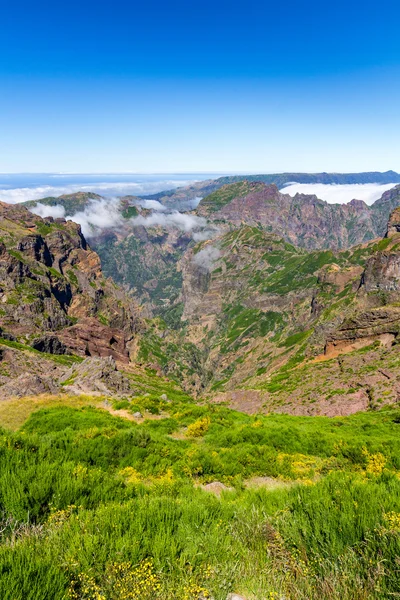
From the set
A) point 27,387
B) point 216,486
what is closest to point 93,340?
point 27,387

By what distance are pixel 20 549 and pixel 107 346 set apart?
166 meters

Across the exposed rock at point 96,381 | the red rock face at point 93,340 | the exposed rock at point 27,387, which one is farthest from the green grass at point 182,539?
the red rock face at point 93,340

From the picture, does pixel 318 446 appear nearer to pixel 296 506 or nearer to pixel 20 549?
pixel 296 506

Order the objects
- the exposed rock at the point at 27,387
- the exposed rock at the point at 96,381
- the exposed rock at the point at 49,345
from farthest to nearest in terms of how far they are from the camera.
A: 1. the exposed rock at the point at 49,345
2. the exposed rock at the point at 96,381
3. the exposed rock at the point at 27,387

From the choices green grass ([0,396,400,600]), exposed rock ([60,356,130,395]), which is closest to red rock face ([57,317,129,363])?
exposed rock ([60,356,130,395])

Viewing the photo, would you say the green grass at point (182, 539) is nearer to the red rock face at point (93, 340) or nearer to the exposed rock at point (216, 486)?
the exposed rock at point (216, 486)

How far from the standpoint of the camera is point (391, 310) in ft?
277

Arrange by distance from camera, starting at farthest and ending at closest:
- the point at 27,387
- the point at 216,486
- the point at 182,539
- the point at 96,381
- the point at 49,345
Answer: the point at 49,345
the point at 96,381
the point at 27,387
the point at 216,486
the point at 182,539

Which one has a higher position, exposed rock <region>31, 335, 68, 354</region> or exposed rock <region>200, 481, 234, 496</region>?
exposed rock <region>200, 481, 234, 496</region>

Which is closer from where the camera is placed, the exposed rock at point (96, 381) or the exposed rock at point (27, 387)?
the exposed rock at point (27, 387)

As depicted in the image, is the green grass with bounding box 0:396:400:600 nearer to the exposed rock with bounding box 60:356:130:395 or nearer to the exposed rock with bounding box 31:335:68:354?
the exposed rock with bounding box 60:356:130:395

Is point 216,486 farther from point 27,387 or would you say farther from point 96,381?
point 96,381

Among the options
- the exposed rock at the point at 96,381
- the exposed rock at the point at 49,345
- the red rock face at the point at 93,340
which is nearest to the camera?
the exposed rock at the point at 96,381

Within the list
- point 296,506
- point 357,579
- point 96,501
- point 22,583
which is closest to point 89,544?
point 22,583
